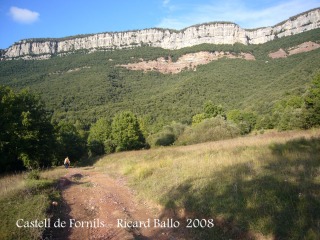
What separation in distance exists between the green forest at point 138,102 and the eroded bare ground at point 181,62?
4.71 m

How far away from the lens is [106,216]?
7.65 metres

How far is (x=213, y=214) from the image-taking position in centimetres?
639

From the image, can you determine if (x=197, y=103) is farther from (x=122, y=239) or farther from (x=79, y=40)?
(x=79, y=40)

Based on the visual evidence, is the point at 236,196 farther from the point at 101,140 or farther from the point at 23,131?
the point at 101,140

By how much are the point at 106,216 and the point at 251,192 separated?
14.1 ft

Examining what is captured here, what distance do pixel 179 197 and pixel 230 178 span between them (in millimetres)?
1728

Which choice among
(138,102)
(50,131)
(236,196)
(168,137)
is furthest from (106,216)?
(138,102)

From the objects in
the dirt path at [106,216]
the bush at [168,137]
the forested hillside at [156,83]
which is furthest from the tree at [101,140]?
the dirt path at [106,216]

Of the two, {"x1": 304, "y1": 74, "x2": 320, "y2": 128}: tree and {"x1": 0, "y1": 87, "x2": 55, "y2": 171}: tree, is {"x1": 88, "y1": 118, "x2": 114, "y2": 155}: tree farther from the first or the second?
{"x1": 304, "y1": 74, "x2": 320, "y2": 128}: tree

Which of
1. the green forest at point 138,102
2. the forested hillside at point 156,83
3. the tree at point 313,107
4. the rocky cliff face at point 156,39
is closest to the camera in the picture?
the green forest at point 138,102

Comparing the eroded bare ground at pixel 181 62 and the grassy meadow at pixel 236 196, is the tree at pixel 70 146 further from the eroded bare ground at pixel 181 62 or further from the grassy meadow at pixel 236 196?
the eroded bare ground at pixel 181 62

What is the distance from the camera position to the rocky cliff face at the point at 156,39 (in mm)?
168550

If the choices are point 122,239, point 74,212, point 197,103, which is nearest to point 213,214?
point 122,239

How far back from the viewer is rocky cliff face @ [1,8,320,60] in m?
169
